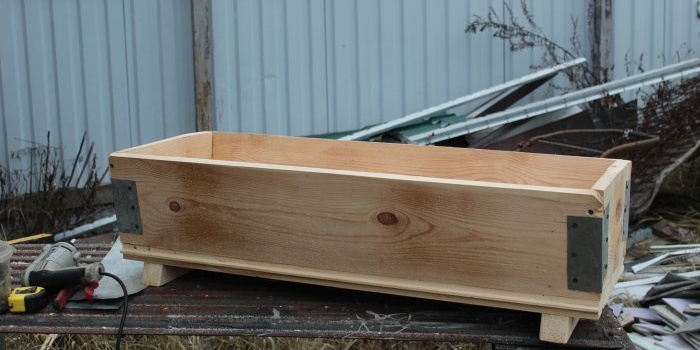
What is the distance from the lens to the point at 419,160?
298 cm

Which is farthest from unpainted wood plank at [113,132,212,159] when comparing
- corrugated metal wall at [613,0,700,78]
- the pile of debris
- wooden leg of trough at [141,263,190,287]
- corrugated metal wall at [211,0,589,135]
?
corrugated metal wall at [613,0,700,78]

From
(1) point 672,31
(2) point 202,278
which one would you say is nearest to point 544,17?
(1) point 672,31

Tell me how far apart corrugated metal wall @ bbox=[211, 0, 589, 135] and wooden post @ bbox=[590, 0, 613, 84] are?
112mm

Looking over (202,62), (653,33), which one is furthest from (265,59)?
(653,33)

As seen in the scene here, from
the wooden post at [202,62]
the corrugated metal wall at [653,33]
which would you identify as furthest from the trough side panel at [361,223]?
the corrugated metal wall at [653,33]

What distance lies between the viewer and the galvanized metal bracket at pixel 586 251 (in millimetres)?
2176

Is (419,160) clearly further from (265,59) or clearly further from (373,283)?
(265,59)

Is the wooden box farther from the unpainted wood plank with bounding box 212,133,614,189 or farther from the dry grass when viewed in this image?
the dry grass

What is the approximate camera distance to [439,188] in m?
2.34

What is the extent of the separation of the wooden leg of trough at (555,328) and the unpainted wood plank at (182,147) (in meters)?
1.38

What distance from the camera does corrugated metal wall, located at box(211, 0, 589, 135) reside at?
5.93 m

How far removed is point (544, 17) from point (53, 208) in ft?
11.8

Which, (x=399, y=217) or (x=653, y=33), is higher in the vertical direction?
(x=653, y=33)

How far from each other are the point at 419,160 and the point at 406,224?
61 centimetres
